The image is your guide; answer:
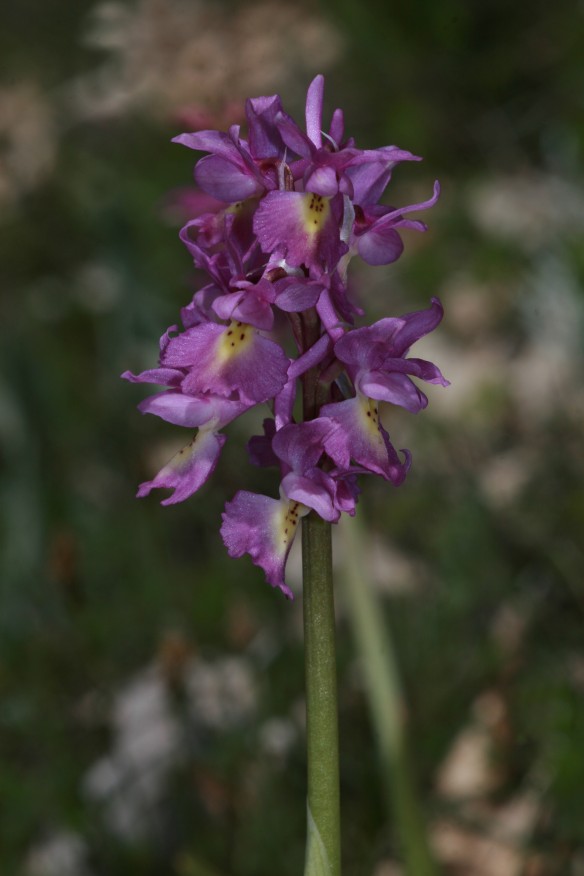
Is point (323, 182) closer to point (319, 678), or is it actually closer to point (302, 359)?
point (302, 359)

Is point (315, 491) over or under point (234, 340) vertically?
under

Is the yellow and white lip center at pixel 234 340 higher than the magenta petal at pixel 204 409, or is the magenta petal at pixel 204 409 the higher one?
the yellow and white lip center at pixel 234 340

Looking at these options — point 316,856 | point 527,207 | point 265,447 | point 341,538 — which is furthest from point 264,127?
point 527,207

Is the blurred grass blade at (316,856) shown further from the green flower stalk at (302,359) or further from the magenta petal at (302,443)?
the magenta petal at (302,443)

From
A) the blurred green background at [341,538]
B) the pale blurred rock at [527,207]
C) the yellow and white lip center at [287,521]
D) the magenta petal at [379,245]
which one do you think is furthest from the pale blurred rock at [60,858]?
the pale blurred rock at [527,207]

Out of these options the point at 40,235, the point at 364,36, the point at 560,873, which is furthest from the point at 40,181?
the point at 560,873

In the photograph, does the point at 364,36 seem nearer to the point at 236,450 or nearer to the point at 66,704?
the point at 236,450

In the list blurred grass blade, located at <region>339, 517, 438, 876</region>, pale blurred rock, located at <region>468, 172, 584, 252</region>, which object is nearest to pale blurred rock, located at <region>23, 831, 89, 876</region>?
blurred grass blade, located at <region>339, 517, 438, 876</region>
